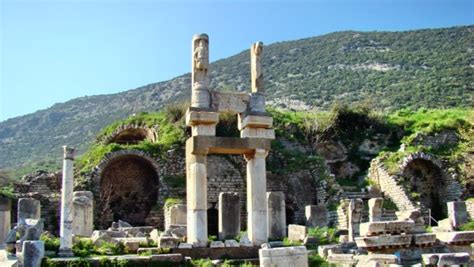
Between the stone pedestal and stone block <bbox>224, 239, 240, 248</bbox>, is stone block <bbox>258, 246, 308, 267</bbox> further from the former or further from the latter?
the stone pedestal

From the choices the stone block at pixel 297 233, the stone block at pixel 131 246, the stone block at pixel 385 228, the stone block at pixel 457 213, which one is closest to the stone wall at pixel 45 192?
the stone block at pixel 297 233

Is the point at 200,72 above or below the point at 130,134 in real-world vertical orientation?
below

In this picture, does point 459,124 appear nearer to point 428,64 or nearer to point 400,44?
point 428,64

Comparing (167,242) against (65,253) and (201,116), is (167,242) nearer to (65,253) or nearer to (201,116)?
(65,253)

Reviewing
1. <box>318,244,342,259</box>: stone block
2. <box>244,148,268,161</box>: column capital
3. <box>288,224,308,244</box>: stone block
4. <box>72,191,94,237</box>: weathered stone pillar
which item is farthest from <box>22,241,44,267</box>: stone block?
<box>288,224,308,244</box>: stone block

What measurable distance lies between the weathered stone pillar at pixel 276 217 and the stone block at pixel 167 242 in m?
5.59

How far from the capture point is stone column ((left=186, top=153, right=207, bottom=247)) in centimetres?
1755

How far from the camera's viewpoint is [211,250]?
17.4 meters

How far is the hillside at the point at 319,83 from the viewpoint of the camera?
195 ft

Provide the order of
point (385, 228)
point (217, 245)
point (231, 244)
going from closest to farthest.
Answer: point (385, 228) → point (217, 245) → point (231, 244)

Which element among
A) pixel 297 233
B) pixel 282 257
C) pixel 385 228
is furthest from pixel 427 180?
pixel 282 257

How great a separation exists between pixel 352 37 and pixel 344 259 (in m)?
65.3

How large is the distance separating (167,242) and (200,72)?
4.95 meters

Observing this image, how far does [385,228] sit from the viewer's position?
14961 millimetres
